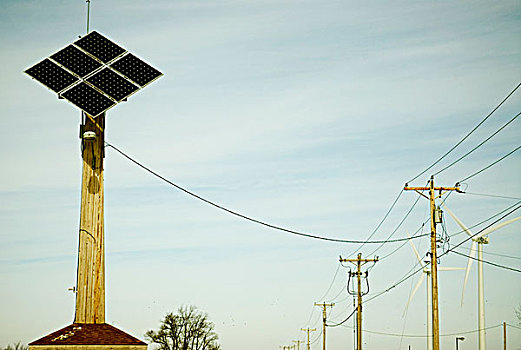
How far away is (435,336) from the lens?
36.7 metres

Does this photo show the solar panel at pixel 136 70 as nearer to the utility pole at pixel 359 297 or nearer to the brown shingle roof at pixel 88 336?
the brown shingle roof at pixel 88 336

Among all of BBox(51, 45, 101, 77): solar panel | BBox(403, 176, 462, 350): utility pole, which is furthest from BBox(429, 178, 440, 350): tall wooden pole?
BBox(51, 45, 101, 77): solar panel

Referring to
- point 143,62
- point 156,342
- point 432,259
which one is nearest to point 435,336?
point 432,259

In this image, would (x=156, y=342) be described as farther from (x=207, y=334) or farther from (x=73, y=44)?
(x=73, y=44)

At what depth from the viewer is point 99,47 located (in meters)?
16.9

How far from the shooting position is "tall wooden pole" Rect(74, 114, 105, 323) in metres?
15.7

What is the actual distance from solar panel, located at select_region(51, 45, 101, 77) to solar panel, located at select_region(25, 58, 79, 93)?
16cm

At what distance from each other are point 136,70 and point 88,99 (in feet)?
4.30

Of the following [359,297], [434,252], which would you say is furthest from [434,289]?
[359,297]

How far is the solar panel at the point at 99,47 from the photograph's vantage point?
55.3 feet

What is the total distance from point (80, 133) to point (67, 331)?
4.18 m

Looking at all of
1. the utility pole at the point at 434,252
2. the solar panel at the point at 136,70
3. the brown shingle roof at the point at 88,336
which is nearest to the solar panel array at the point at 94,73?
the solar panel at the point at 136,70

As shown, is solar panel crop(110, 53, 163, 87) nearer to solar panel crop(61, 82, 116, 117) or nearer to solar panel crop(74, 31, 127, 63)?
solar panel crop(74, 31, 127, 63)

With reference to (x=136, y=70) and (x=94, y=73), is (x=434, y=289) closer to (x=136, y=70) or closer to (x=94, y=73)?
(x=136, y=70)
